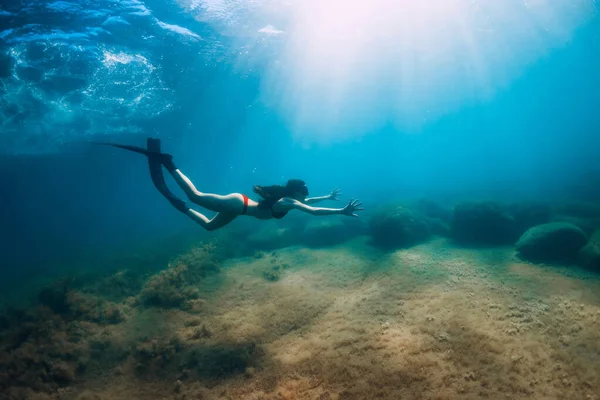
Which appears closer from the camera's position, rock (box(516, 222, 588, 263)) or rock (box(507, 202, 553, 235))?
Answer: rock (box(516, 222, 588, 263))

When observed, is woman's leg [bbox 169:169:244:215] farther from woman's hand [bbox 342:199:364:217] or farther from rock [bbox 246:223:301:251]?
rock [bbox 246:223:301:251]

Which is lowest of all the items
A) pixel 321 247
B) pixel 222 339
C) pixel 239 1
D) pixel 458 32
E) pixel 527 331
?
pixel 527 331

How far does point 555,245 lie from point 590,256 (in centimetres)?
106

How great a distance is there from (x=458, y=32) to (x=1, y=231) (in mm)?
122654

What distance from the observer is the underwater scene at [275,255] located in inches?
221

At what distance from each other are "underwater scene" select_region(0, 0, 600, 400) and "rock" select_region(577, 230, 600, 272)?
0.03 meters

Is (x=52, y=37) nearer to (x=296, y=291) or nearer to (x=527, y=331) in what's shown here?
(x=296, y=291)

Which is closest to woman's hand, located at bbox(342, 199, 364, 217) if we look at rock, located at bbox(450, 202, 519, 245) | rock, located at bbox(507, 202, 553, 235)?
rock, located at bbox(450, 202, 519, 245)

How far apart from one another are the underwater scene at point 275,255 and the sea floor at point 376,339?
0.15 feet

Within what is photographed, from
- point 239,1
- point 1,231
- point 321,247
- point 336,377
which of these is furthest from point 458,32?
point 1,231

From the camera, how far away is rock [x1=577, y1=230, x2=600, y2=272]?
904 cm

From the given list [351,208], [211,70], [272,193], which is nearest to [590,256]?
[351,208]

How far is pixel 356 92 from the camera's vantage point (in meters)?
44.4

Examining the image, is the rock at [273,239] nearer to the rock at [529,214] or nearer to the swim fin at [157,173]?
the swim fin at [157,173]
